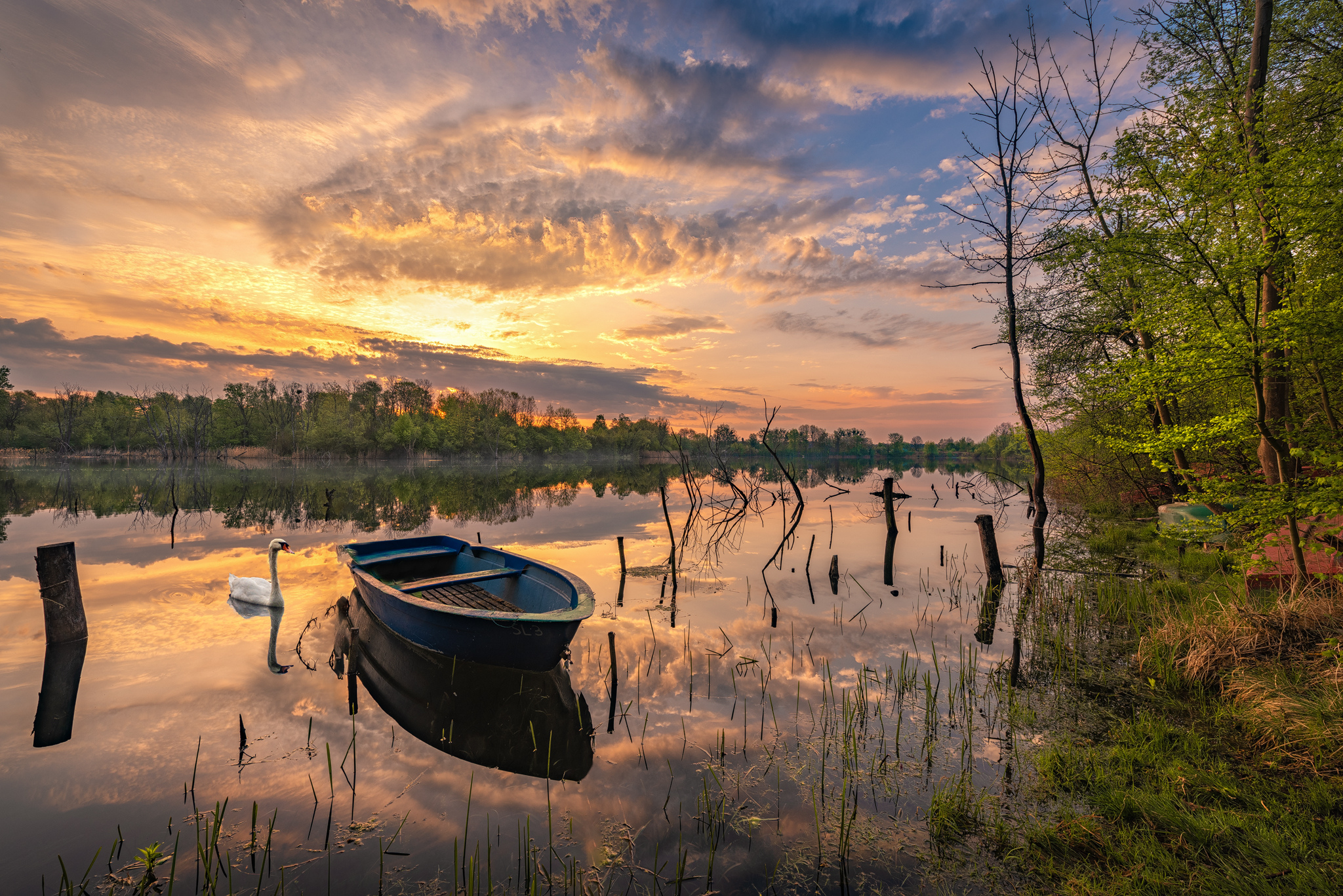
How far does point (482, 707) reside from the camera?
24.4 ft

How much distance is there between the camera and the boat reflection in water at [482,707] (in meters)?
6.22

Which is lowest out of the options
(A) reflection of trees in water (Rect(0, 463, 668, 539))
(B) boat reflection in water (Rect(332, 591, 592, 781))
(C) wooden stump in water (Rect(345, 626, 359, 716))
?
(A) reflection of trees in water (Rect(0, 463, 668, 539))

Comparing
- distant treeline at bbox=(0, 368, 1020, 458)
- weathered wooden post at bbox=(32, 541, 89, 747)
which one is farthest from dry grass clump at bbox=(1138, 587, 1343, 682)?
distant treeline at bbox=(0, 368, 1020, 458)

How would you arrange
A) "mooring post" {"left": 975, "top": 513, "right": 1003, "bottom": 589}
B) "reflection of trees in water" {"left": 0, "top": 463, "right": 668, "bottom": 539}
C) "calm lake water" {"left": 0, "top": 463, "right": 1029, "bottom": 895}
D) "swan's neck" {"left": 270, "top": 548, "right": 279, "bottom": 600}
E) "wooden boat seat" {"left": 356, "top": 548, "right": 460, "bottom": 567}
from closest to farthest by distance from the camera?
"calm lake water" {"left": 0, "top": 463, "right": 1029, "bottom": 895} < "swan's neck" {"left": 270, "top": 548, "right": 279, "bottom": 600} < "wooden boat seat" {"left": 356, "top": 548, "right": 460, "bottom": 567} < "mooring post" {"left": 975, "top": 513, "right": 1003, "bottom": 589} < "reflection of trees in water" {"left": 0, "top": 463, "right": 668, "bottom": 539}

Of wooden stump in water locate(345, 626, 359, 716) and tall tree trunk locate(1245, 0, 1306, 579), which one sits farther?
wooden stump in water locate(345, 626, 359, 716)

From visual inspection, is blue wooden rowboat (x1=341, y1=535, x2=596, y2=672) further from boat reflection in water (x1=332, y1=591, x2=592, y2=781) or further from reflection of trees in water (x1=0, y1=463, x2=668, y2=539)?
reflection of trees in water (x1=0, y1=463, x2=668, y2=539)

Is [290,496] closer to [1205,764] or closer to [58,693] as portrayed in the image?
[58,693]

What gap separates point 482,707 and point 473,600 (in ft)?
8.94

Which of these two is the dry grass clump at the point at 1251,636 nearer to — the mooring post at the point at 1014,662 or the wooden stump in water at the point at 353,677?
the mooring post at the point at 1014,662

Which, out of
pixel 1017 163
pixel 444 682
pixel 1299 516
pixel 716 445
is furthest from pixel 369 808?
pixel 1017 163

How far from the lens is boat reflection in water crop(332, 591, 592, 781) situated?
6.22 meters

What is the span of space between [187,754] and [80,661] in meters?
5.32

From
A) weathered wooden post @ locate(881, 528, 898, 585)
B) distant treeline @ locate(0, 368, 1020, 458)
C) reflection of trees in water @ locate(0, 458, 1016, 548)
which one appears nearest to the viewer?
weathered wooden post @ locate(881, 528, 898, 585)

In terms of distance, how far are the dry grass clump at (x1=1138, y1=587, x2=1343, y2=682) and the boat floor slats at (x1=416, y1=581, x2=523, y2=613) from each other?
34.5 feet
